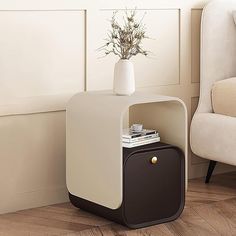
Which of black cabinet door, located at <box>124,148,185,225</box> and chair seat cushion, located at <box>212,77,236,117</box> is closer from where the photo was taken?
black cabinet door, located at <box>124,148,185,225</box>

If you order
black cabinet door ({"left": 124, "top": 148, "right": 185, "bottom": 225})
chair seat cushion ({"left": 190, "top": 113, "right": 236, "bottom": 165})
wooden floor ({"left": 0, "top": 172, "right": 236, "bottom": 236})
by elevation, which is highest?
chair seat cushion ({"left": 190, "top": 113, "right": 236, "bottom": 165})

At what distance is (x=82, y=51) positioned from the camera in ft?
10.8

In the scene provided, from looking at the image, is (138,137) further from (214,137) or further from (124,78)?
(214,137)

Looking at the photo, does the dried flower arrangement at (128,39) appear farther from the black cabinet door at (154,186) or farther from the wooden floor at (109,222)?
the wooden floor at (109,222)

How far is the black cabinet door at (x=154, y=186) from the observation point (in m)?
2.90

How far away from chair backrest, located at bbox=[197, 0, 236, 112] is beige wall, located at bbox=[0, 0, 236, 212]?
0.38 ft

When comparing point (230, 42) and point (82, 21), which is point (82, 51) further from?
point (230, 42)

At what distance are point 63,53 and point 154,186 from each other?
2.52 ft

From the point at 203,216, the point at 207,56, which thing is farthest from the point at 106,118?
the point at 207,56

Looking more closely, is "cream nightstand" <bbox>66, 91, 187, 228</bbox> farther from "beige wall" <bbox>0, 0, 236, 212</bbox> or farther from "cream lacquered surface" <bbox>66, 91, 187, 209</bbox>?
"beige wall" <bbox>0, 0, 236, 212</bbox>

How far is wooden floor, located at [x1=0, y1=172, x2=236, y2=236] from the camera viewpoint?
9.52ft

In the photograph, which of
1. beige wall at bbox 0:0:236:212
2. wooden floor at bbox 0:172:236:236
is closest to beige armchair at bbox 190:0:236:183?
beige wall at bbox 0:0:236:212

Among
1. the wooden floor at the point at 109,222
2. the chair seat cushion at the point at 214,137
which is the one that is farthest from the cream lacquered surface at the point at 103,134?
the chair seat cushion at the point at 214,137

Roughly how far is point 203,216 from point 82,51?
3.15ft
